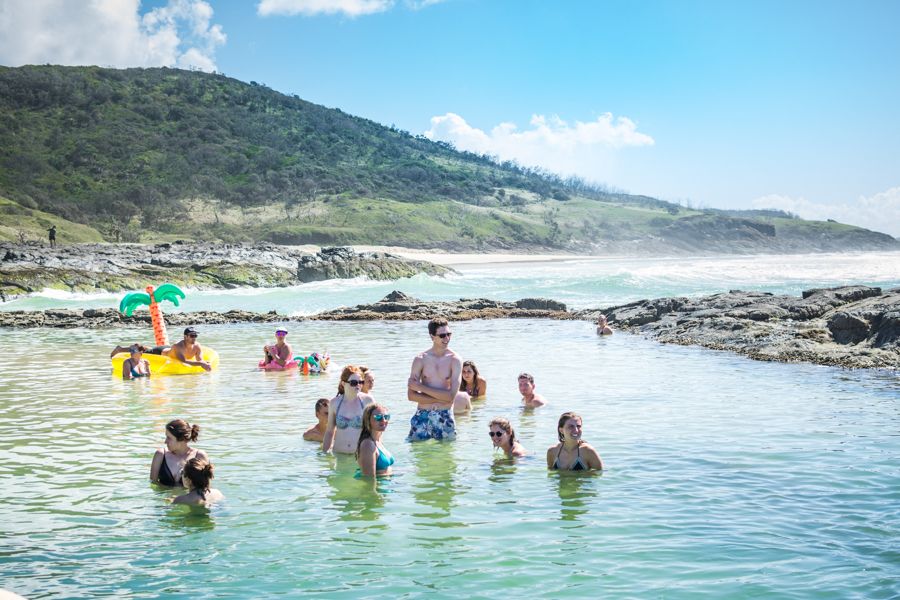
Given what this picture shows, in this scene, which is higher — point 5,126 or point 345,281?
point 5,126

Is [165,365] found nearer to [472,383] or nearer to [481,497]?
[472,383]

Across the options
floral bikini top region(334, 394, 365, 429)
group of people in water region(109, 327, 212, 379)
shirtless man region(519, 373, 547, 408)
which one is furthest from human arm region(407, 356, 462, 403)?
group of people in water region(109, 327, 212, 379)

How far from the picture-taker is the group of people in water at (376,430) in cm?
870

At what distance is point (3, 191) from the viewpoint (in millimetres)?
106812

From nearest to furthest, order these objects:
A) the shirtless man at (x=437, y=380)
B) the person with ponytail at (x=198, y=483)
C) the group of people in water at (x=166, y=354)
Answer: the person with ponytail at (x=198, y=483) < the shirtless man at (x=437, y=380) < the group of people in water at (x=166, y=354)

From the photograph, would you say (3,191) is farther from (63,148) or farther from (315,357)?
(315,357)

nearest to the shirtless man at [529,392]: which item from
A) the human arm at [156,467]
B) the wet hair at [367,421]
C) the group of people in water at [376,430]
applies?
the group of people in water at [376,430]

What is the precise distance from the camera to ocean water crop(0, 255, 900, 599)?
6.36 m

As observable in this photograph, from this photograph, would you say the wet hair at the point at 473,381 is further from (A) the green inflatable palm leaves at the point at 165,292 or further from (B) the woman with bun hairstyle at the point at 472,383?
(A) the green inflatable palm leaves at the point at 165,292

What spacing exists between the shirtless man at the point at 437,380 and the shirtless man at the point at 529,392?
271cm

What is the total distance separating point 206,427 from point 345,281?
44.3m

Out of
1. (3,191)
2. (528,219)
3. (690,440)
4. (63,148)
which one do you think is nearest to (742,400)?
(690,440)

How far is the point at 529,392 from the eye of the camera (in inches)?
528

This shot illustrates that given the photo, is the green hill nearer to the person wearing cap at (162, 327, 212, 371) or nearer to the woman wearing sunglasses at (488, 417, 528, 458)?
the person wearing cap at (162, 327, 212, 371)
